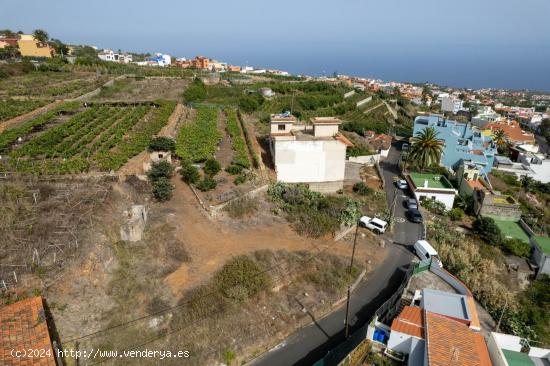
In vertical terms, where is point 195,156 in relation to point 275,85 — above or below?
below

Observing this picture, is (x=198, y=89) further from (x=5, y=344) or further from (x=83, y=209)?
(x=5, y=344)

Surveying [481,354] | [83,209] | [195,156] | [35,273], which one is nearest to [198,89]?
[195,156]

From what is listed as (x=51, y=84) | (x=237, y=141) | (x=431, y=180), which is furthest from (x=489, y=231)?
(x=51, y=84)

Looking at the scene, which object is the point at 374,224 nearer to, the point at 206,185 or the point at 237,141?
the point at 206,185

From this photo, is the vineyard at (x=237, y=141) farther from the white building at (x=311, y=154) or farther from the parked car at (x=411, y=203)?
the parked car at (x=411, y=203)

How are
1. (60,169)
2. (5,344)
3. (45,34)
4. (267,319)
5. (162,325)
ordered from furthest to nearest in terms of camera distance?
(45,34)
(60,169)
(267,319)
(162,325)
(5,344)
